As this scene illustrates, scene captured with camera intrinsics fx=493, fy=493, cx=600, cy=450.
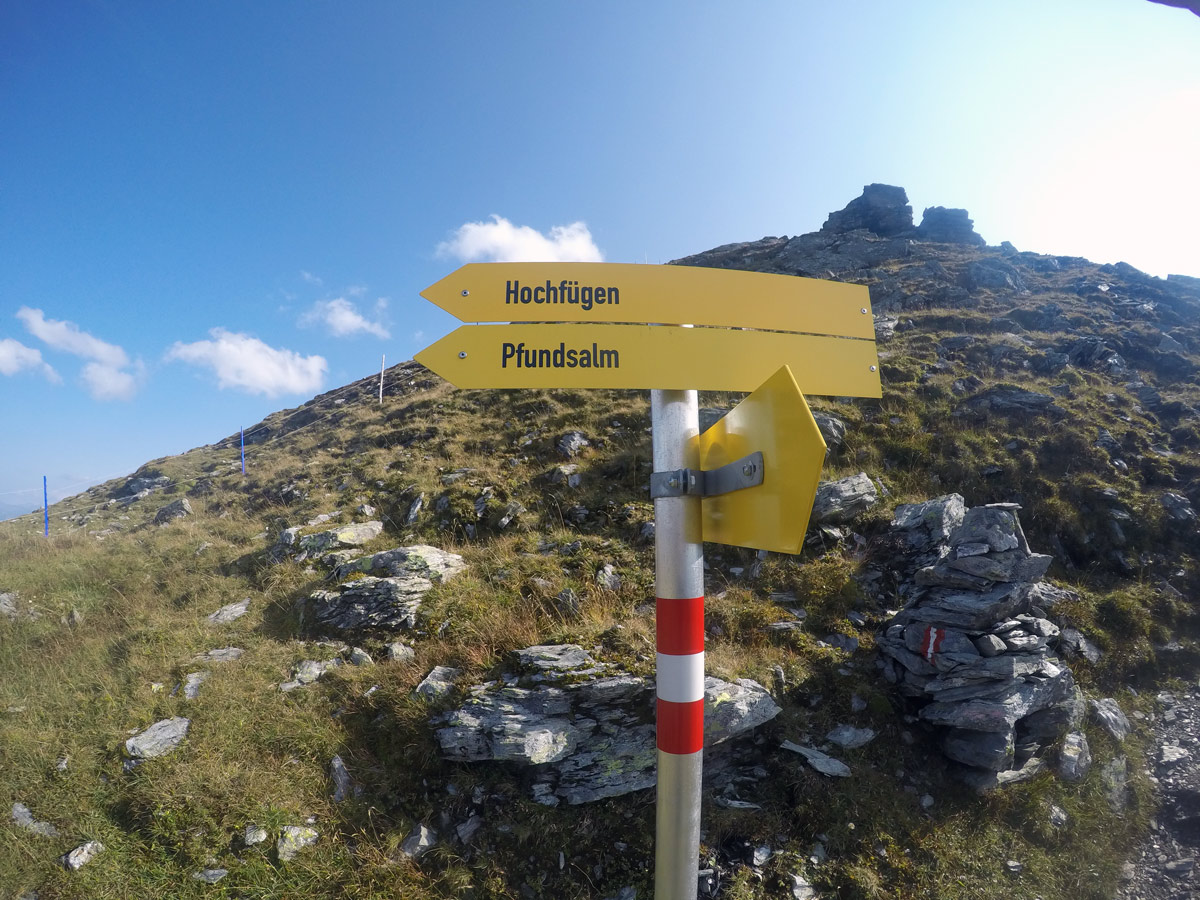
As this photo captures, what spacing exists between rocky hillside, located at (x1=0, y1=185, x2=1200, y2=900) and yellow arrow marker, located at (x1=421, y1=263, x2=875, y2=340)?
385 cm

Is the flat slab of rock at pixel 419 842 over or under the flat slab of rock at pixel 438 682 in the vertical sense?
under

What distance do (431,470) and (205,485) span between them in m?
12.8

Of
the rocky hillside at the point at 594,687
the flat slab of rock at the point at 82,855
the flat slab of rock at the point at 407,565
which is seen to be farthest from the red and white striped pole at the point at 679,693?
the flat slab of rock at the point at 407,565

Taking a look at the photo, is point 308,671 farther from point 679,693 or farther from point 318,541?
point 679,693

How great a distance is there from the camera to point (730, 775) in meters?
4.86

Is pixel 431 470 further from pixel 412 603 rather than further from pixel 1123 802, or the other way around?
pixel 1123 802

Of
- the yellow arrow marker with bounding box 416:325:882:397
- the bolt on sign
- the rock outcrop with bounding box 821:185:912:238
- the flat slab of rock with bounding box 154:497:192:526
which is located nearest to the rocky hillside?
the bolt on sign

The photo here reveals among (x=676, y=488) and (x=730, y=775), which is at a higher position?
(x=676, y=488)

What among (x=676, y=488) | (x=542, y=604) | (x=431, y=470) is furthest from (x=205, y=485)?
(x=676, y=488)

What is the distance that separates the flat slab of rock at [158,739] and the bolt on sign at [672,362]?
17.2 feet

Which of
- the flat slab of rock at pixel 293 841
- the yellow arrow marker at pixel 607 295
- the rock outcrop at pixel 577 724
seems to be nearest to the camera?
the yellow arrow marker at pixel 607 295

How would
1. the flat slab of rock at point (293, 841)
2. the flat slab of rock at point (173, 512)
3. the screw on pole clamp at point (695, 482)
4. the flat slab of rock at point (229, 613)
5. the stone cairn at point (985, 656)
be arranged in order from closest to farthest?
1. the screw on pole clamp at point (695, 482)
2. the flat slab of rock at point (293, 841)
3. the stone cairn at point (985, 656)
4. the flat slab of rock at point (229, 613)
5. the flat slab of rock at point (173, 512)

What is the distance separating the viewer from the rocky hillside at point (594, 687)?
4.25 m

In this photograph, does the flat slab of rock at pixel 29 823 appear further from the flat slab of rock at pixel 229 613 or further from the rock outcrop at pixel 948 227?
the rock outcrop at pixel 948 227
